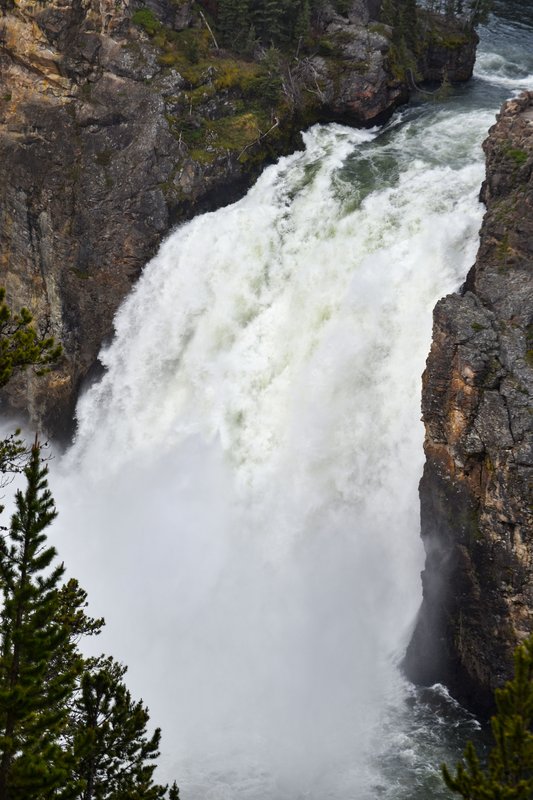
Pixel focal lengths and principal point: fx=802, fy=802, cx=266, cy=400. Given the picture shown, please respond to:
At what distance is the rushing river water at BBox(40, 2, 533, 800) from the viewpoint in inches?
999

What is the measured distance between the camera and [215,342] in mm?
35781

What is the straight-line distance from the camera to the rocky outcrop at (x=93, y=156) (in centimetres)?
3809

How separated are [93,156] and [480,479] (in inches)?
983

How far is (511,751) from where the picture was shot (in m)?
13.0

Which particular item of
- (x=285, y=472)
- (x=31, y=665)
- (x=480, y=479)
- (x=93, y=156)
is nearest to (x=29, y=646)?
(x=31, y=665)

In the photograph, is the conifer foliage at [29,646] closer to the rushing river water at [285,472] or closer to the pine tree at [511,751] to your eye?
the pine tree at [511,751]

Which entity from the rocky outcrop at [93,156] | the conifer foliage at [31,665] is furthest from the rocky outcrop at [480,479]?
the rocky outcrop at [93,156]

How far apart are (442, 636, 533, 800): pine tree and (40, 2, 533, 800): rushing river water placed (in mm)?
10431

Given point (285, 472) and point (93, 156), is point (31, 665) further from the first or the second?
point (93, 156)

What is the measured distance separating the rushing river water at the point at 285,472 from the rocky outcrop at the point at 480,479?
6.07ft

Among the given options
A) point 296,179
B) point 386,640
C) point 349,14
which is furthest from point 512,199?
point 349,14

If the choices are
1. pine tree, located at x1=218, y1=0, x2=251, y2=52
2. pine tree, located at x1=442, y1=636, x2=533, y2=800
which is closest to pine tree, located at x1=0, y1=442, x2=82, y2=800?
pine tree, located at x1=442, y1=636, x2=533, y2=800

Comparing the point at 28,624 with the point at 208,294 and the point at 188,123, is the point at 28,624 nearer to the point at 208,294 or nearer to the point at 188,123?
the point at 208,294

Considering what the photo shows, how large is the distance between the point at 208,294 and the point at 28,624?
24.8 m
